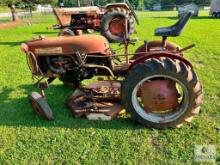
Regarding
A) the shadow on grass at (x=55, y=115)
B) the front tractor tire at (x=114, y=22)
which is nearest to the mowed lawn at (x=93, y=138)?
the shadow on grass at (x=55, y=115)

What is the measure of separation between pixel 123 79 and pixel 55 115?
117cm

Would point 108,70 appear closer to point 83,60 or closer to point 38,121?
point 83,60

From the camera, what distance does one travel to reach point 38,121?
4941 millimetres

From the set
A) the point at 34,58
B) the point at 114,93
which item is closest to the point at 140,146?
the point at 114,93

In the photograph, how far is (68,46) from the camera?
5.07 m

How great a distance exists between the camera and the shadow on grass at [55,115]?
4.74 metres

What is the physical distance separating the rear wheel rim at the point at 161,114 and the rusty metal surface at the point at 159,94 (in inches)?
3.2

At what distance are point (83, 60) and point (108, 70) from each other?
1.29 feet

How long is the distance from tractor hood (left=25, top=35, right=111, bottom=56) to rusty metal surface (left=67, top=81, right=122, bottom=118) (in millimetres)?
564

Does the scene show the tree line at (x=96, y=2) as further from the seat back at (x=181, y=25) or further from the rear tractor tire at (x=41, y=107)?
the seat back at (x=181, y=25)

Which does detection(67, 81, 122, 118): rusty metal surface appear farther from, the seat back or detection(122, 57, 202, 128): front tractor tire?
the seat back

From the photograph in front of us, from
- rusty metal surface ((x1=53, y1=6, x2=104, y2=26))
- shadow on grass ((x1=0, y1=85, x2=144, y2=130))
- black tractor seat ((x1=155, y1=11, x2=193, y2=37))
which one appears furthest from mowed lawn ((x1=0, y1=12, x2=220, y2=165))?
rusty metal surface ((x1=53, y1=6, x2=104, y2=26))

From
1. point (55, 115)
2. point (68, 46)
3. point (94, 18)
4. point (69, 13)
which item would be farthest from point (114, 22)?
point (55, 115)

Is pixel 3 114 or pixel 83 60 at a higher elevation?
pixel 83 60
